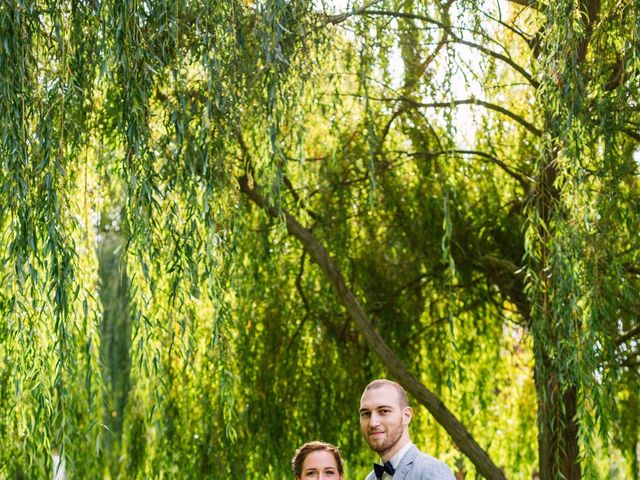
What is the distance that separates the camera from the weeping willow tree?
3979 mm

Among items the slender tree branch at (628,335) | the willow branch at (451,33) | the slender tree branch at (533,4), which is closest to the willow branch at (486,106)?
the willow branch at (451,33)

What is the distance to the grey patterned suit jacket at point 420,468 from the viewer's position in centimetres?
281

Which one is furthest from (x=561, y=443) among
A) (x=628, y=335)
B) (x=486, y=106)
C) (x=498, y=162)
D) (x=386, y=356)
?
(x=486, y=106)

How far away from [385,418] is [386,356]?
9.77 ft

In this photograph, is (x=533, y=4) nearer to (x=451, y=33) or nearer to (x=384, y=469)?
(x=451, y=33)

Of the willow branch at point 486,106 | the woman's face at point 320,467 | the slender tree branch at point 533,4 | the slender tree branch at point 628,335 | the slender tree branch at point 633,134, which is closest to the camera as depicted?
the woman's face at point 320,467

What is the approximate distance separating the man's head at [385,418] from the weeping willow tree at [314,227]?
1.21 m

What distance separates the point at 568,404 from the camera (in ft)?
18.0

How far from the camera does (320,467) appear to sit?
313 centimetres

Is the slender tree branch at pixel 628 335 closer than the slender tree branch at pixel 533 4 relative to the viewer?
No

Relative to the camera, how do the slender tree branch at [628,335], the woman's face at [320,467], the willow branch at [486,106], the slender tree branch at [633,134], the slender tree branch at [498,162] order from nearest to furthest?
the woman's face at [320,467]
the slender tree branch at [633,134]
the willow branch at [486,106]
the slender tree branch at [628,335]
the slender tree branch at [498,162]

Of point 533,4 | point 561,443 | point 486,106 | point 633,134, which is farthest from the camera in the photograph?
point 486,106

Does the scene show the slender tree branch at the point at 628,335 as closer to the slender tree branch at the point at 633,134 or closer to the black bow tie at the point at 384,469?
the slender tree branch at the point at 633,134

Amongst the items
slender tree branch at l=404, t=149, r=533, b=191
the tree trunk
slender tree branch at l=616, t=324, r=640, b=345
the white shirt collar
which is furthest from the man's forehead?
slender tree branch at l=616, t=324, r=640, b=345
